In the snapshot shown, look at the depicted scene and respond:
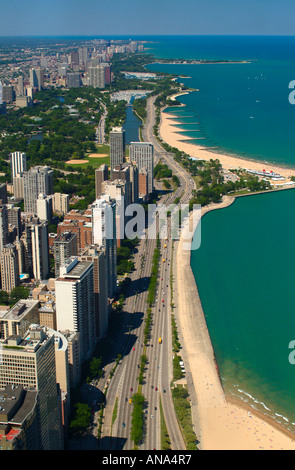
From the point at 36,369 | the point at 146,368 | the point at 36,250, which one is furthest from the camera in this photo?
the point at 36,250

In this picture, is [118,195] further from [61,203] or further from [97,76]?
[97,76]

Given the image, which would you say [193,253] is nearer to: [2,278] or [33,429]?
[2,278]

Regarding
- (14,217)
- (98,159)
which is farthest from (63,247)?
(98,159)

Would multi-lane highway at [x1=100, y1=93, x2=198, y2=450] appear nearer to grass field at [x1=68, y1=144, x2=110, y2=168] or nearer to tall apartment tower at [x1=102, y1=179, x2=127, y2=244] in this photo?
tall apartment tower at [x1=102, y1=179, x2=127, y2=244]

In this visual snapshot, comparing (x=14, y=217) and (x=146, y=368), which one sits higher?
(x=14, y=217)

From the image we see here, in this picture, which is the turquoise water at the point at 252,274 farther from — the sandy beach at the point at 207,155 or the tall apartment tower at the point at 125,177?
the tall apartment tower at the point at 125,177

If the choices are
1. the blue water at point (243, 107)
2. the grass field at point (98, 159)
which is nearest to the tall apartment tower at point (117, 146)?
the grass field at point (98, 159)
